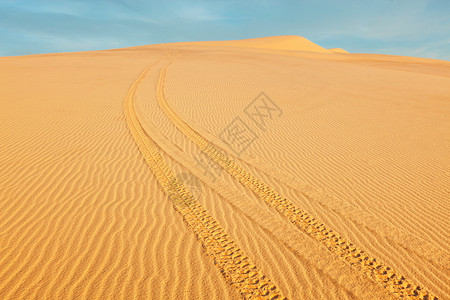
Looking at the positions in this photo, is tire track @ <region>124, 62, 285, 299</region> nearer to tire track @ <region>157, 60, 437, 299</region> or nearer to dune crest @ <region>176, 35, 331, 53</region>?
tire track @ <region>157, 60, 437, 299</region>

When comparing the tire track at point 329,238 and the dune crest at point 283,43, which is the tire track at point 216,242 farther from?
the dune crest at point 283,43

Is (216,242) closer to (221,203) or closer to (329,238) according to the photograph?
(221,203)

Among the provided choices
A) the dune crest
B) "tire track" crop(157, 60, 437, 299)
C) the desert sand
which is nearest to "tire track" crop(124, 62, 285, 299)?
the desert sand

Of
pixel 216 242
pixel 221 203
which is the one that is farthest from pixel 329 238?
pixel 221 203

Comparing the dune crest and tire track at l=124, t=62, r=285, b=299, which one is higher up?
the dune crest

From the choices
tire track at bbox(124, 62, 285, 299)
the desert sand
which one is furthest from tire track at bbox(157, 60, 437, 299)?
tire track at bbox(124, 62, 285, 299)

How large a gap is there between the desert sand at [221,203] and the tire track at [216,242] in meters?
0.02

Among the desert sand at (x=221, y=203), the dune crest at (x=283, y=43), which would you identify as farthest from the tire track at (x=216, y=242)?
the dune crest at (x=283, y=43)

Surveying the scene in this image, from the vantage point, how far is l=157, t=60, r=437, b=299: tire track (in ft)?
9.86

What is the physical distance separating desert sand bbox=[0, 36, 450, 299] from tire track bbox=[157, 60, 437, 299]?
0.07ft

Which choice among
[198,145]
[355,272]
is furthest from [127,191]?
[355,272]

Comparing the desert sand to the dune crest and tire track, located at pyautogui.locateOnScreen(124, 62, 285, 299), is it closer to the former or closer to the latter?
tire track, located at pyautogui.locateOnScreen(124, 62, 285, 299)

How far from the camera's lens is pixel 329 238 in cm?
375

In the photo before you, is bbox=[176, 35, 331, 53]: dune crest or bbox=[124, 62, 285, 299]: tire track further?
bbox=[176, 35, 331, 53]: dune crest
